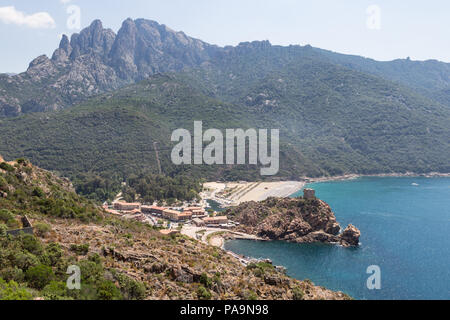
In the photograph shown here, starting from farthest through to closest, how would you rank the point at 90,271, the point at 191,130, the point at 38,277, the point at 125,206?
the point at 191,130
the point at 125,206
the point at 90,271
the point at 38,277

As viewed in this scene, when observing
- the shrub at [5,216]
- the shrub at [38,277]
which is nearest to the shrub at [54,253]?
the shrub at [38,277]

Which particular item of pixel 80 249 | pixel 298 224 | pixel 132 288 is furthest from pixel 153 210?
pixel 132 288

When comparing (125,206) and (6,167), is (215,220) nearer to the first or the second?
(125,206)

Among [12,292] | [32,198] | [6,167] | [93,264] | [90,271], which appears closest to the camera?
[12,292]

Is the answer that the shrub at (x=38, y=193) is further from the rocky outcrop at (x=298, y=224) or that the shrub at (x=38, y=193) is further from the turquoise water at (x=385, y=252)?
the rocky outcrop at (x=298, y=224)

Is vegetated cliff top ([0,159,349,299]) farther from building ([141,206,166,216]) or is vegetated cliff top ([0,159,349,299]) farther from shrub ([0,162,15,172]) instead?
building ([141,206,166,216])

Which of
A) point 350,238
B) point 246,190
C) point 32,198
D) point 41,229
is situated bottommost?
point 350,238
